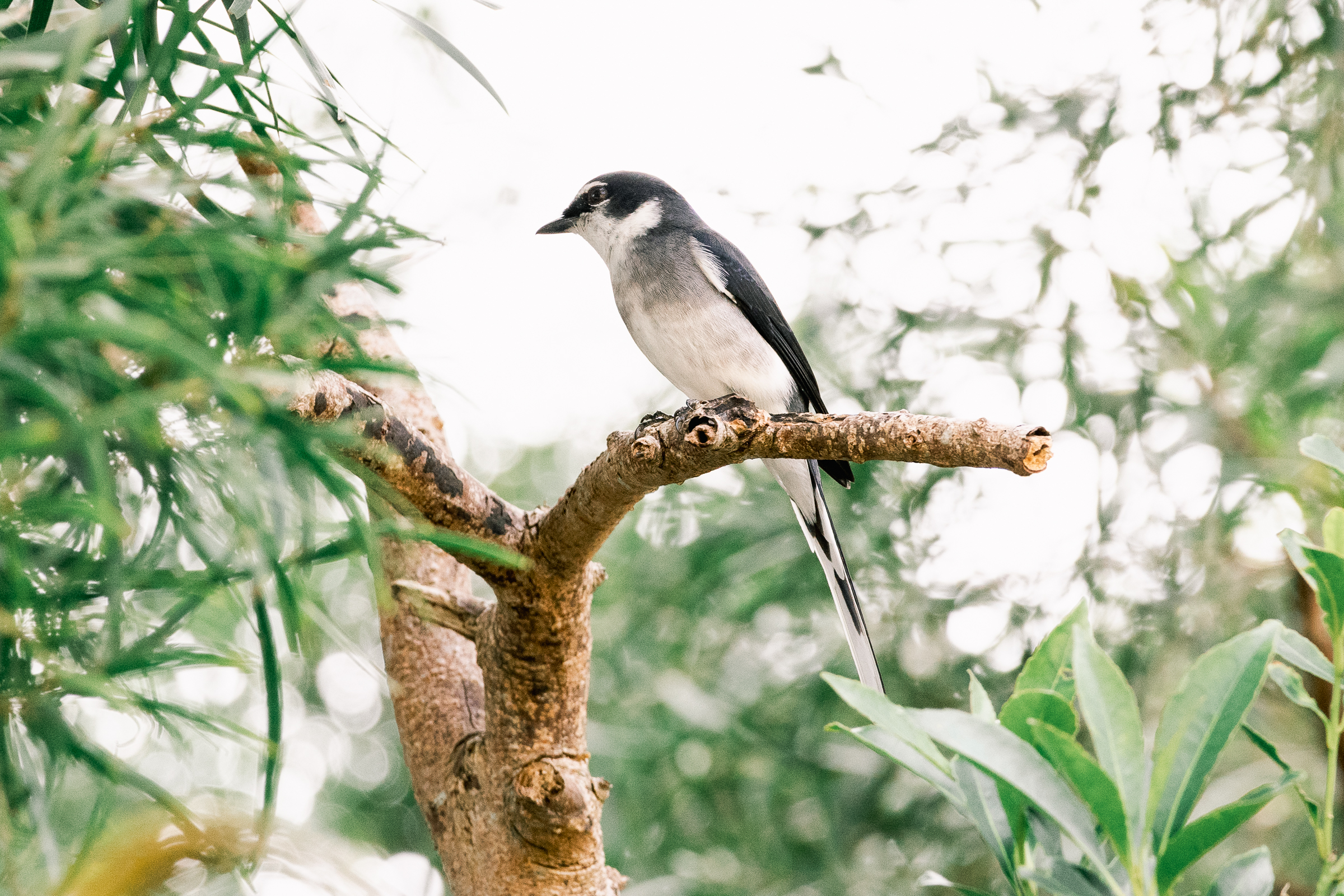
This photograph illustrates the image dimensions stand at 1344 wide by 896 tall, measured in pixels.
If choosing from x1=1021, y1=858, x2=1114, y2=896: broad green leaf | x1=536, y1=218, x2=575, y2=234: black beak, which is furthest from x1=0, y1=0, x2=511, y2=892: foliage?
x1=536, y1=218, x2=575, y2=234: black beak

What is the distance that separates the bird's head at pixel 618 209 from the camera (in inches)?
66.8

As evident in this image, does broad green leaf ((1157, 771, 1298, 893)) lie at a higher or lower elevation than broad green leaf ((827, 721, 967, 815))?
lower

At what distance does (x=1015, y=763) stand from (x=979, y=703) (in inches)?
3.4

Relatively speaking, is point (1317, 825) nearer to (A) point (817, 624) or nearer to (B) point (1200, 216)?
(B) point (1200, 216)

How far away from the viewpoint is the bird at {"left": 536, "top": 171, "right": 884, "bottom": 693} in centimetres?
145

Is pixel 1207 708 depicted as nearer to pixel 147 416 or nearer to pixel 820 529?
pixel 147 416

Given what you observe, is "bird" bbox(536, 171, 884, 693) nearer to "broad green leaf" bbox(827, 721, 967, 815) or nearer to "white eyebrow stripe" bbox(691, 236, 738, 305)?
"white eyebrow stripe" bbox(691, 236, 738, 305)

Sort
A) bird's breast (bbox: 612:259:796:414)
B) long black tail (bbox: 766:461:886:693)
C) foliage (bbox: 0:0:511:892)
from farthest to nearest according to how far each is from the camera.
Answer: bird's breast (bbox: 612:259:796:414), long black tail (bbox: 766:461:886:693), foliage (bbox: 0:0:511:892)

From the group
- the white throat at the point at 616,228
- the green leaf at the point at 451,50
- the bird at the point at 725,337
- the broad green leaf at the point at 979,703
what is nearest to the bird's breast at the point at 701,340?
the bird at the point at 725,337

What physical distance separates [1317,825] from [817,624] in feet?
4.10

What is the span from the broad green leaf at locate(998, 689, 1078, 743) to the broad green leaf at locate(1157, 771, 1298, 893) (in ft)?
0.22

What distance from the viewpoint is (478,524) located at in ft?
3.35

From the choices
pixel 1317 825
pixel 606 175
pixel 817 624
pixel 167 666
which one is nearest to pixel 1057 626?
pixel 1317 825

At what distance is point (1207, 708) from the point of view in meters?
0.49
